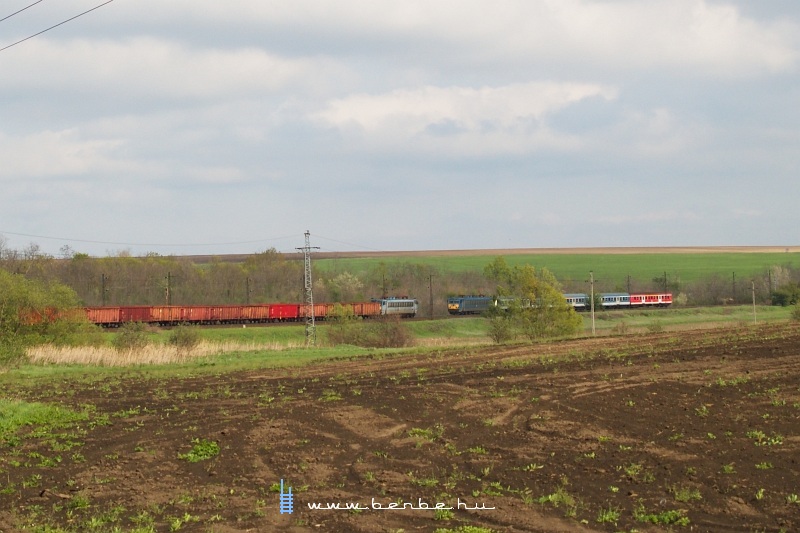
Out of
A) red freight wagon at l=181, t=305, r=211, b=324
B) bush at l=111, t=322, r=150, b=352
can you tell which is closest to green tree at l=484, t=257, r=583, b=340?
Answer: bush at l=111, t=322, r=150, b=352

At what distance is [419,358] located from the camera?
32.7 metres

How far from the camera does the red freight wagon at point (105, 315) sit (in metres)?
68.7

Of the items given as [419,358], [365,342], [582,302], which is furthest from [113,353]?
[582,302]

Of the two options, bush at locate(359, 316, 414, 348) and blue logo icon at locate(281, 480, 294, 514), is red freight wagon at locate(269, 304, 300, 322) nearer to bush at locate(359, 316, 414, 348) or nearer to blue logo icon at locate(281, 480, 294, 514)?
bush at locate(359, 316, 414, 348)

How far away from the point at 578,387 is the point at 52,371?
74.0 ft

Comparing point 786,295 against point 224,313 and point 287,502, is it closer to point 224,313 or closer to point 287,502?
point 224,313

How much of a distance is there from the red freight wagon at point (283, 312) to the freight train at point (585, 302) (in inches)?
846

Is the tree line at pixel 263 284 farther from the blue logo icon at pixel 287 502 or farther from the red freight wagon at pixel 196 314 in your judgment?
the blue logo icon at pixel 287 502

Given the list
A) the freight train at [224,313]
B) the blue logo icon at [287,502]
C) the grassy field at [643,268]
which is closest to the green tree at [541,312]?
the freight train at [224,313]

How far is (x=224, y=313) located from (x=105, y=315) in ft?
39.5

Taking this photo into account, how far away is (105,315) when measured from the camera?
6994cm

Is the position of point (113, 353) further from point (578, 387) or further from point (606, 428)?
point (606, 428)

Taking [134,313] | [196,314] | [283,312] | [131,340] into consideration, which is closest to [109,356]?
[131,340]

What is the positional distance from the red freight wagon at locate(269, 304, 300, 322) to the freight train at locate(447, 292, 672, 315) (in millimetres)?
21481
